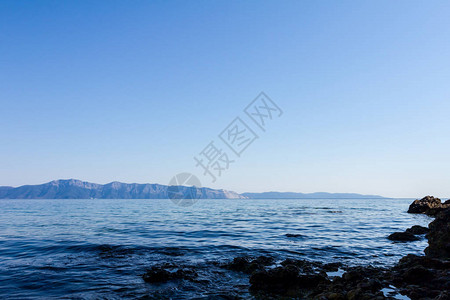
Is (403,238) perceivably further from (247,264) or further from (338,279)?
(247,264)

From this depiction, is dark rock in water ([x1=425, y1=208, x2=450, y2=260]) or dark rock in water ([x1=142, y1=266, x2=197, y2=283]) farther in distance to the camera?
dark rock in water ([x1=425, y1=208, x2=450, y2=260])

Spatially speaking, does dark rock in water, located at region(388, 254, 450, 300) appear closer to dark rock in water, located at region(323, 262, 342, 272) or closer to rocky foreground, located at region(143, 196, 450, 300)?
rocky foreground, located at region(143, 196, 450, 300)

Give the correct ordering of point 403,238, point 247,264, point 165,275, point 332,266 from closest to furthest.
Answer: point 165,275 < point 332,266 < point 247,264 < point 403,238

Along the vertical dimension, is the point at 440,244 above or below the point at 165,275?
above

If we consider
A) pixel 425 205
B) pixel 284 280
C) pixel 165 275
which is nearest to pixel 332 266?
pixel 284 280

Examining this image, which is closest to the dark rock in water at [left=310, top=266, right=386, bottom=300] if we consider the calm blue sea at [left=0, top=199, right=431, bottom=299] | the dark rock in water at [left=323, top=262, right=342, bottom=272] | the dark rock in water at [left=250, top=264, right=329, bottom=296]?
the dark rock in water at [left=250, top=264, right=329, bottom=296]

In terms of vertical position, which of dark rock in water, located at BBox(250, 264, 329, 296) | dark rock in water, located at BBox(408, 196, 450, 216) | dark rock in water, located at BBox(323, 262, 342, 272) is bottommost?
dark rock in water, located at BBox(408, 196, 450, 216)

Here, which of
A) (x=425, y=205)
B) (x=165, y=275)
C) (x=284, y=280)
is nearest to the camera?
(x=284, y=280)

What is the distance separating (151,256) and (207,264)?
4.06 m

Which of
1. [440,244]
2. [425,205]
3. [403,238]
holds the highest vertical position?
[440,244]

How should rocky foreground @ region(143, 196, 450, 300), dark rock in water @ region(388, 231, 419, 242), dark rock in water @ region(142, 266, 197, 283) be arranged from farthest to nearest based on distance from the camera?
dark rock in water @ region(388, 231, 419, 242)
dark rock in water @ region(142, 266, 197, 283)
rocky foreground @ region(143, 196, 450, 300)

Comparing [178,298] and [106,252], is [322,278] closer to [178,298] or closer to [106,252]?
[178,298]

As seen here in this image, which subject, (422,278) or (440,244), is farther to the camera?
(440,244)

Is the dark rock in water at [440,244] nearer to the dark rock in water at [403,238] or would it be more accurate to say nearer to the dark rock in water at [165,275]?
the dark rock in water at [403,238]
